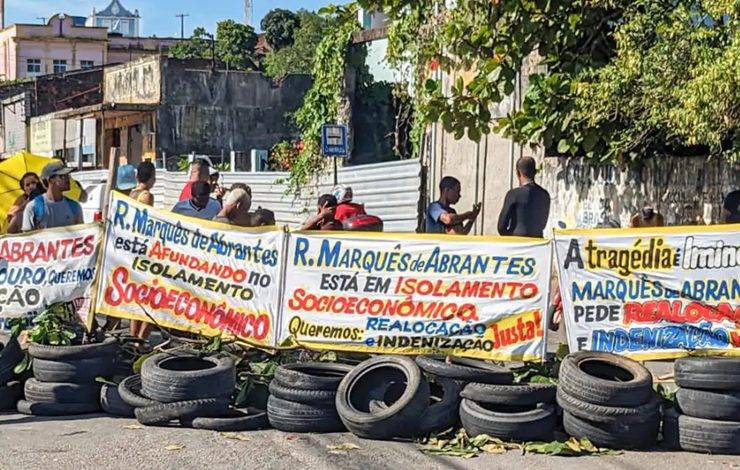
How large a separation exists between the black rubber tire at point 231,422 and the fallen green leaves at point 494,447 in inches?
49.0

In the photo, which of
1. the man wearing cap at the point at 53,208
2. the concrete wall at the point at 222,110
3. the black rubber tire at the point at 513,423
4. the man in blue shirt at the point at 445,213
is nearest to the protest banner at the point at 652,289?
the black rubber tire at the point at 513,423

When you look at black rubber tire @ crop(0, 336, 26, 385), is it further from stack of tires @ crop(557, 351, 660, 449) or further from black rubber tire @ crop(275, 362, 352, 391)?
stack of tires @ crop(557, 351, 660, 449)

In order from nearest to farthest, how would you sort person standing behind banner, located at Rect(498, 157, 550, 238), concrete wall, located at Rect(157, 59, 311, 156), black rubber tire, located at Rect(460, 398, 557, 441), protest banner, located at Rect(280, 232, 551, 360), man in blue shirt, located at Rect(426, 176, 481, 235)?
black rubber tire, located at Rect(460, 398, 557, 441) < protest banner, located at Rect(280, 232, 551, 360) < person standing behind banner, located at Rect(498, 157, 550, 238) < man in blue shirt, located at Rect(426, 176, 481, 235) < concrete wall, located at Rect(157, 59, 311, 156)

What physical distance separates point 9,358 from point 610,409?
15.5 ft

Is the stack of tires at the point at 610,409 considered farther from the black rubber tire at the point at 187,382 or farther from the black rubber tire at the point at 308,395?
the black rubber tire at the point at 187,382

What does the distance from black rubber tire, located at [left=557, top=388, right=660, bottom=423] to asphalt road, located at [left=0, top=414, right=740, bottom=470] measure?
247mm

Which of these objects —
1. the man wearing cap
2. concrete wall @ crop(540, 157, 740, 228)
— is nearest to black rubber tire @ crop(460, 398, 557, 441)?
the man wearing cap

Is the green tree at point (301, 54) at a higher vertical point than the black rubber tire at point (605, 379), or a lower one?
higher

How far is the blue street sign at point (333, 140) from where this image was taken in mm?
19609

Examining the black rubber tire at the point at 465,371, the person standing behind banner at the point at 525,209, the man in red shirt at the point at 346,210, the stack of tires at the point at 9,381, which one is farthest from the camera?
the man in red shirt at the point at 346,210

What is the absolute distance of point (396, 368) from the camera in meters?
8.53

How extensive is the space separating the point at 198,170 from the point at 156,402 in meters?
3.72

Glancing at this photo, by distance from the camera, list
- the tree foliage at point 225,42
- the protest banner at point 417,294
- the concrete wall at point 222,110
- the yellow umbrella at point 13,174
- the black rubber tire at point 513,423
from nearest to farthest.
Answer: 1. the black rubber tire at point 513,423
2. the protest banner at point 417,294
3. the yellow umbrella at point 13,174
4. the concrete wall at point 222,110
5. the tree foliage at point 225,42

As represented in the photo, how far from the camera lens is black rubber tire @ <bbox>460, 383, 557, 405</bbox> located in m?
8.14
